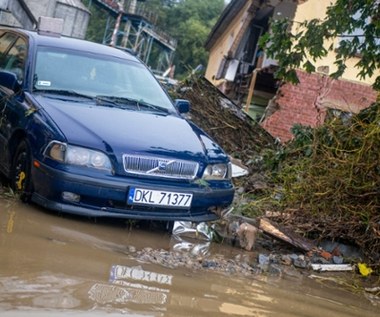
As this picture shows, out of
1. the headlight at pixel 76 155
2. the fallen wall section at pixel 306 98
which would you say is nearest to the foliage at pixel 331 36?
the headlight at pixel 76 155

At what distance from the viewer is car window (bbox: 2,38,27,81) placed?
5.93 m

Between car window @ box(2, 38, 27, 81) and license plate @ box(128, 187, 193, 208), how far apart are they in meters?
1.84

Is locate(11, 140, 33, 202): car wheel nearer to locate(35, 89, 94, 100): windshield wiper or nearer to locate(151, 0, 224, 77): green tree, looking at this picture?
locate(35, 89, 94, 100): windshield wiper

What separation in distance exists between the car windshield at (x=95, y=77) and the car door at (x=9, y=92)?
24 cm

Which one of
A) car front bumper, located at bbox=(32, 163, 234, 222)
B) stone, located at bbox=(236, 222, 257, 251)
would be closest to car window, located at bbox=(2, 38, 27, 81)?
car front bumper, located at bbox=(32, 163, 234, 222)

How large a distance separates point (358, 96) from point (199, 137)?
9.94 metres

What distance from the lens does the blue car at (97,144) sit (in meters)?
4.72

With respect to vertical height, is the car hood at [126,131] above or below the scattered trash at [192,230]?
above

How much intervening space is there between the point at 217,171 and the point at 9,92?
2.17 meters

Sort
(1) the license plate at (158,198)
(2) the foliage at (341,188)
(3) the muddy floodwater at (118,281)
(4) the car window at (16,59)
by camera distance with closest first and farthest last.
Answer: (3) the muddy floodwater at (118,281) < (1) the license plate at (158,198) < (2) the foliage at (341,188) < (4) the car window at (16,59)

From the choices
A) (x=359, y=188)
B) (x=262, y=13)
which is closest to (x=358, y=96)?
(x=262, y=13)

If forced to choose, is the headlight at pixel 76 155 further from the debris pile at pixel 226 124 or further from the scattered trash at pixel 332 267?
the debris pile at pixel 226 124

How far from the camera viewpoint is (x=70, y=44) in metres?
6.31

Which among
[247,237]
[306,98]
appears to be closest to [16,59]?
[247,237]
